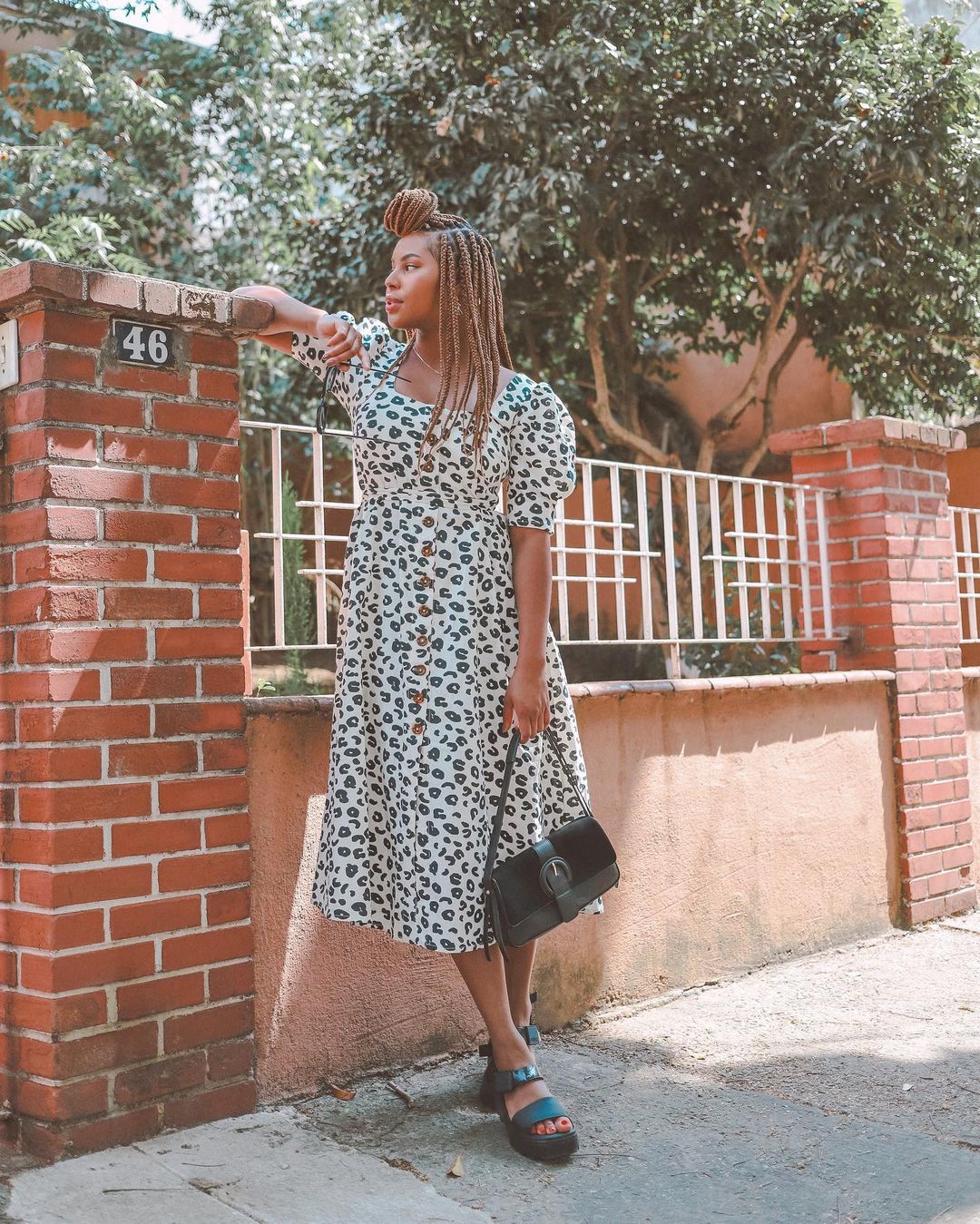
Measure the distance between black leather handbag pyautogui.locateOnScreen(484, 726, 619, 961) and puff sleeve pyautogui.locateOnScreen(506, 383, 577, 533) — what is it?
1.58 ft

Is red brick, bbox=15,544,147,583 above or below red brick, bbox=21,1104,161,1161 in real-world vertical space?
above

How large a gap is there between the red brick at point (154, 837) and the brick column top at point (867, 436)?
3.15 metres

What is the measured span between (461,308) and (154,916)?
1.48 metres

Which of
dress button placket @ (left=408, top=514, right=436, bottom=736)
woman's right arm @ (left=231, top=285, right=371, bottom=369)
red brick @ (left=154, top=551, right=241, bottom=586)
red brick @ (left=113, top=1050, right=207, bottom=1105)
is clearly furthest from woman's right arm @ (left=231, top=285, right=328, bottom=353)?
red brick @ (left=113, top=1050, right=207, bottom=1105)

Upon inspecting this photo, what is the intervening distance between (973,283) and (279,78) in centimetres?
537

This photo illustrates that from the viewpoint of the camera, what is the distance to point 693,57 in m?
7.45

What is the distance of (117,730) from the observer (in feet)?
8.39

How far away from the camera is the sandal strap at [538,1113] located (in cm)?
259

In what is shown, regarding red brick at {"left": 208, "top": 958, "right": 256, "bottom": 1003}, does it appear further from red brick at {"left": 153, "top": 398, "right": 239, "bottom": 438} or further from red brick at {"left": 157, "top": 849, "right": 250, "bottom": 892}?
red brick at {"left": 153, "top": 398, "right": 239, "bottom": 438}

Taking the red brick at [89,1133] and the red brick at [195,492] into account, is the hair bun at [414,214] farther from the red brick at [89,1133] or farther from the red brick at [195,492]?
the red brick at [89,1133]

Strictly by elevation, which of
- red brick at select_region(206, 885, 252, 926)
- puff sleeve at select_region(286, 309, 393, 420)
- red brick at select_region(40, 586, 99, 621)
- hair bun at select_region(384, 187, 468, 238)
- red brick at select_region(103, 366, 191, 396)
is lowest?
red brick at select_region(206, 885, 252, 926)

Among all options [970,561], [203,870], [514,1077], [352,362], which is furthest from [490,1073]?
[970,561]

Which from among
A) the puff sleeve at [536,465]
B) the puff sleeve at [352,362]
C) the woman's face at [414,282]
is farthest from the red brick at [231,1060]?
the woman's face at [414,282]

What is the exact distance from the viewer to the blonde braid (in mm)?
2703
